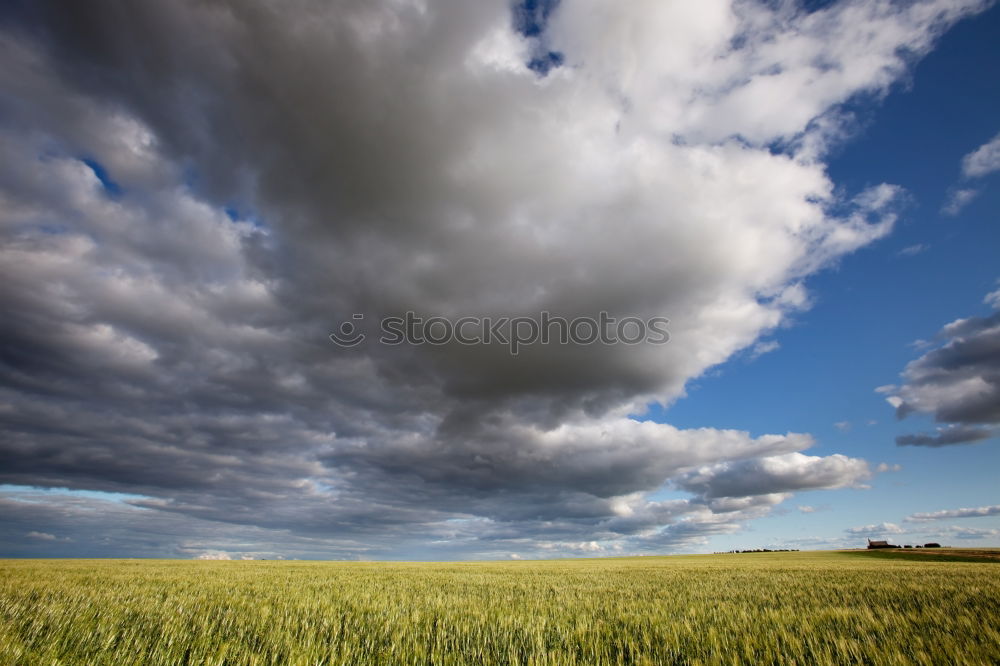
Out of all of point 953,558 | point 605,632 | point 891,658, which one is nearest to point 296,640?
point 605,632

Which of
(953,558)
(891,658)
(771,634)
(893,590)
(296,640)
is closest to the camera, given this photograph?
(891,658)

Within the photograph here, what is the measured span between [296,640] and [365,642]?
39.6 inches

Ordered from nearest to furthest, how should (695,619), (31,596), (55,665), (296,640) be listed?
(55,665) → (296,640) → (695,619) → (31,596)

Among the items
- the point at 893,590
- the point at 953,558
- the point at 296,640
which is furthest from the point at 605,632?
the point at 953,558

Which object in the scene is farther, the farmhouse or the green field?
the farmhouse

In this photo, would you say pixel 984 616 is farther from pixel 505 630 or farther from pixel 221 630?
pixel 221 630

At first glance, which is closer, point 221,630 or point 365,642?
point 365,642

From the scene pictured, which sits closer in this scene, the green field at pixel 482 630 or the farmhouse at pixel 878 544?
the green field at pixel 482 630

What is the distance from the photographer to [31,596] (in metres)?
10.4

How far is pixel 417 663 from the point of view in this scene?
5.79 metres

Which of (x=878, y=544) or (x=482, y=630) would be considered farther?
(x=878, y=544)

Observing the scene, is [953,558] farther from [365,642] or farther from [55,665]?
[55,665]

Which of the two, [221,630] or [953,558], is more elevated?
[221,630]

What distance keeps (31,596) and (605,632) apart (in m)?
13.3
